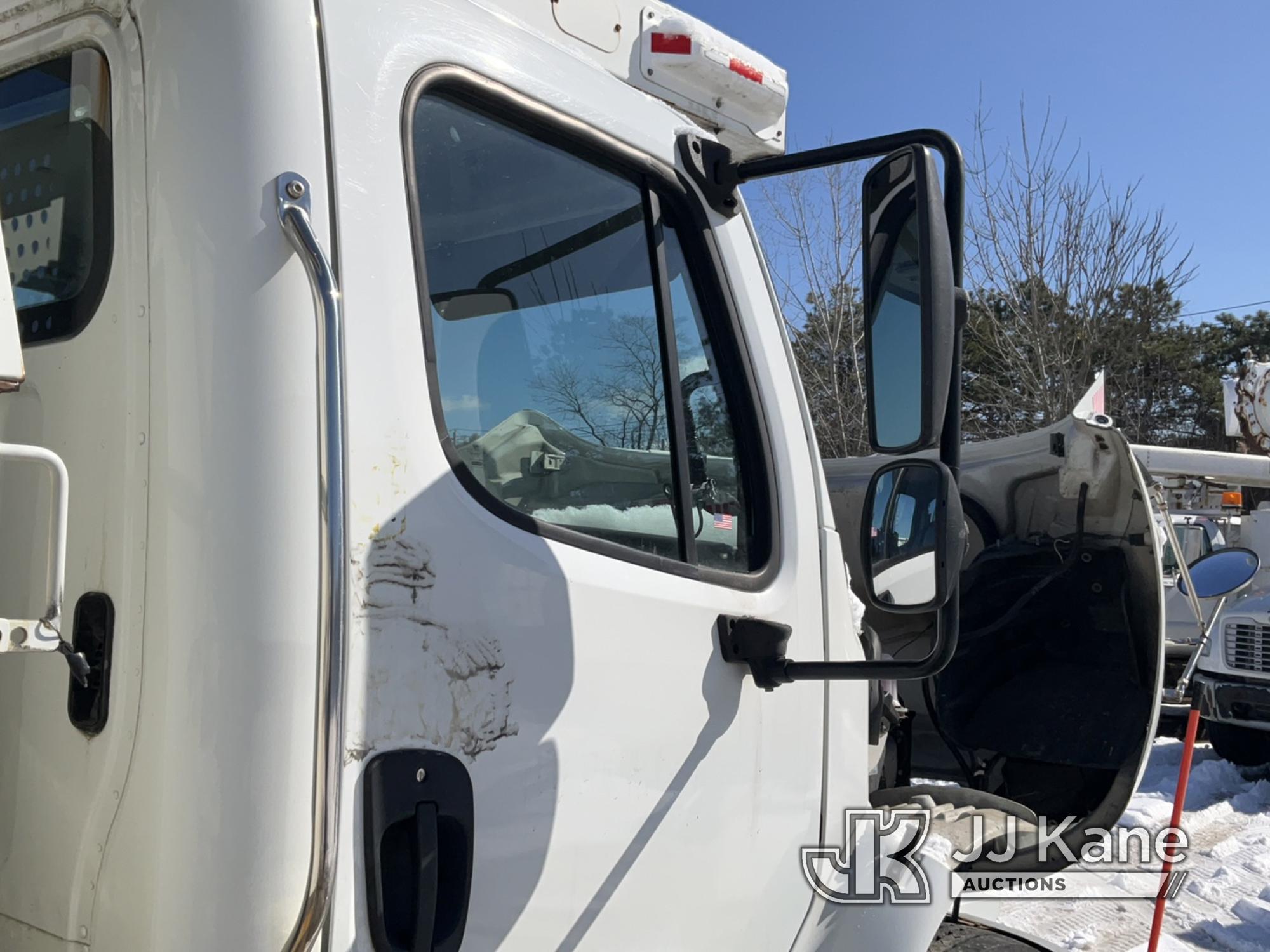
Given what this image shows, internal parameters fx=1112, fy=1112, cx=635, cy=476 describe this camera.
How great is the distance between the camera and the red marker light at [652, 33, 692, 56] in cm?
202

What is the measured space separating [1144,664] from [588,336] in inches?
95.5

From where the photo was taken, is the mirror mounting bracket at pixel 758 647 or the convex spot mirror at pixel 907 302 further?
the mirror mounting bracket at pixel 758 647

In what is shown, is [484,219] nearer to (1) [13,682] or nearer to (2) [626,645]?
(2) [626,645]

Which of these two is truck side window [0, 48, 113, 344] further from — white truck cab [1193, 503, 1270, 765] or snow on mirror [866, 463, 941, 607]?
white truck cab [1193, 503, 1270, 765]

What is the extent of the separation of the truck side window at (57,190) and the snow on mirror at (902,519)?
1221 mm

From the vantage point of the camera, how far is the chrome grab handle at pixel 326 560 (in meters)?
1.19

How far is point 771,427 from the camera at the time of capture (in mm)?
2018

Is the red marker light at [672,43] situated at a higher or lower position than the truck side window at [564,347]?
higher

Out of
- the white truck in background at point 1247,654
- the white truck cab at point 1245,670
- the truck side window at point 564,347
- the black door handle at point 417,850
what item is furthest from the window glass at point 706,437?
the white truck cab at point 1245,670

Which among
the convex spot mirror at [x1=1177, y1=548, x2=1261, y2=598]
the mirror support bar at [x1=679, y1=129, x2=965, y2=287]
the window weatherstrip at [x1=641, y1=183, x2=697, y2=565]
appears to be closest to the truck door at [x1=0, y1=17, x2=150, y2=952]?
the window weatherstrip at [x1=641, y1=183, x2=697, y2=565]

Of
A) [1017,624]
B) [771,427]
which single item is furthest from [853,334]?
[771,427]

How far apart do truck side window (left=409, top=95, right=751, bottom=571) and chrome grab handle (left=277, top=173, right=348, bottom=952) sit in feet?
0.64

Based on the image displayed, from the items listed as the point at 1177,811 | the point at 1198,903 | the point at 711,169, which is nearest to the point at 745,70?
the point at 711,169

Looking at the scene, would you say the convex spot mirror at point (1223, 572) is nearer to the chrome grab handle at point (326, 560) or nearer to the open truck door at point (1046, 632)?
the open truck door at point (1046, 632)
